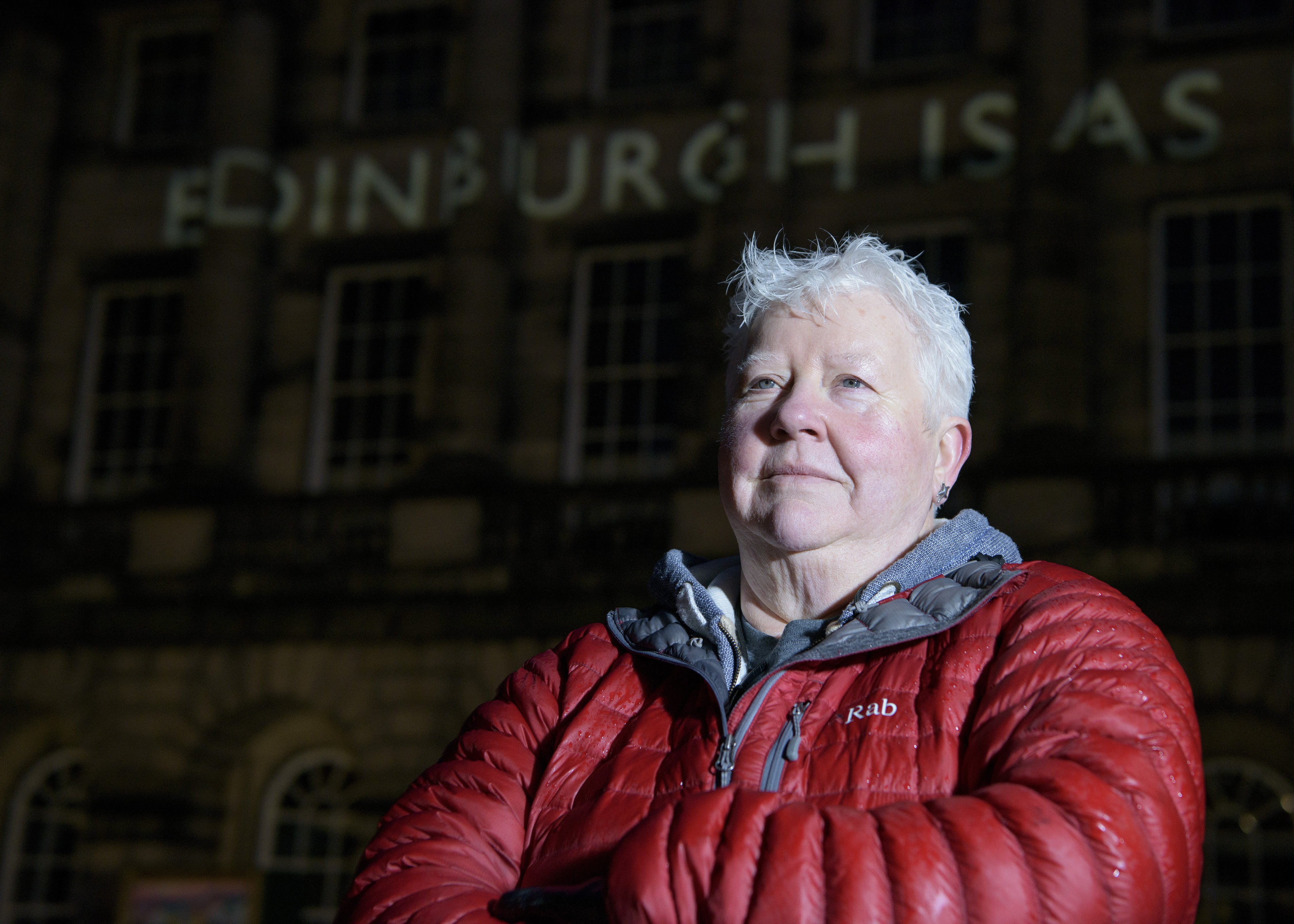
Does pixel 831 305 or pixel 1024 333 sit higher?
pixel 1024 333

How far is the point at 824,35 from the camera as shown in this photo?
50.0 feet

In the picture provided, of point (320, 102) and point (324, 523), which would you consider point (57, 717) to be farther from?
point (320, 102)

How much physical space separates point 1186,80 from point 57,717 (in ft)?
41.8

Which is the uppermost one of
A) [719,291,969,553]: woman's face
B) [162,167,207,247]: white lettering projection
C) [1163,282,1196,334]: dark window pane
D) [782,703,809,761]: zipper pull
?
[162,167,207,247]: white lettering projection

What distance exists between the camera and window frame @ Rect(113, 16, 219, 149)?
17.6 m

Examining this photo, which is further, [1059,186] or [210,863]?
[210,863]

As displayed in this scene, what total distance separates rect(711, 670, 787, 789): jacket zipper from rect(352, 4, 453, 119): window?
15.4 m

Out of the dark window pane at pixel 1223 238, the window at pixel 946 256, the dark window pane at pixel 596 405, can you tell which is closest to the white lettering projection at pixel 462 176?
the dark window pane at pixel 596 405

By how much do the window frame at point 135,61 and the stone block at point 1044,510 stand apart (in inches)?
408

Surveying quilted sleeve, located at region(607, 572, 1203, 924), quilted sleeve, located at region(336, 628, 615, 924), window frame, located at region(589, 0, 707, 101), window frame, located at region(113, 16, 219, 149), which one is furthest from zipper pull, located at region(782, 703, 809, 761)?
window frame, located at region(113, 16, 219, 149)

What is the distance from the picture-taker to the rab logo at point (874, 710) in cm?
190

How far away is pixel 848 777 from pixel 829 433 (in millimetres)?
533

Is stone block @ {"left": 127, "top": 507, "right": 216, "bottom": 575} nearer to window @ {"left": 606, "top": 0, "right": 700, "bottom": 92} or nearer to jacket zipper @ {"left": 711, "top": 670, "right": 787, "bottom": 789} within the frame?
window @ {"left": 606, "top": 0, "right": 700, "bottom": 92}

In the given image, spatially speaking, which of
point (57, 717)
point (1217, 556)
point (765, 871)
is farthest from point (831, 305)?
point (57, 717)
